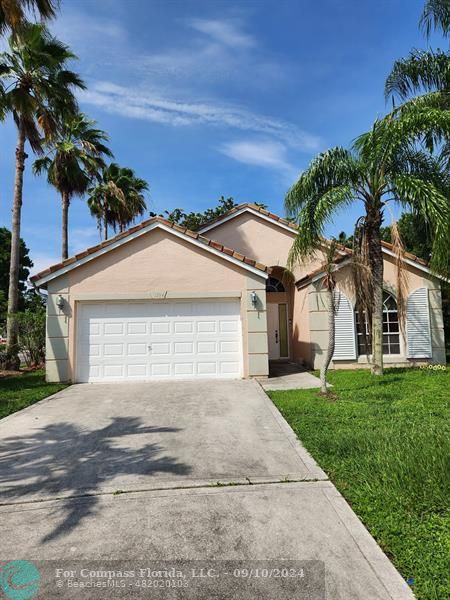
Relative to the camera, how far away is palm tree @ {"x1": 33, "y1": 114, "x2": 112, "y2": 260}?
59.4 feet

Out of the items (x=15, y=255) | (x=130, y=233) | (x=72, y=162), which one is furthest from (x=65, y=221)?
(x=130, y=233)

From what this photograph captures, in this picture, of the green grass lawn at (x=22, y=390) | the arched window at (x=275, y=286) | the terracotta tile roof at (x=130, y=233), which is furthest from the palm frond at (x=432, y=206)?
the green grass lawn at (x=22, y=390)

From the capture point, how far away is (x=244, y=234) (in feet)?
51.3

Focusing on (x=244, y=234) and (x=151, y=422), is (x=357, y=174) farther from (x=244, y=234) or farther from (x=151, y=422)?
(x=151, y=422)

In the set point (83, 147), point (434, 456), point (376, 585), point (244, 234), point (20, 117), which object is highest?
point (83, 147)

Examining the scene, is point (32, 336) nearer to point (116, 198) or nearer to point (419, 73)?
point (116, 198)

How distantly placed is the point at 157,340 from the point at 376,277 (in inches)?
267

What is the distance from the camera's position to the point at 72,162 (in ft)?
59.9

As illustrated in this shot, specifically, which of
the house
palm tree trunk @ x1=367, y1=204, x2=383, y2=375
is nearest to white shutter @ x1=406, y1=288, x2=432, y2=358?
palm tree trunk @ x1=367, y1=204, x2=383, y2=375

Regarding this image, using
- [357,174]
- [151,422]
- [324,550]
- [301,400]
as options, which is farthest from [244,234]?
[324,550]

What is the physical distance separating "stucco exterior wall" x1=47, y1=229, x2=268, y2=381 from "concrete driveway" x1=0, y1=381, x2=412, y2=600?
4.52 m

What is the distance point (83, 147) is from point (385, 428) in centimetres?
2041

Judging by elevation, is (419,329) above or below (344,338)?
above

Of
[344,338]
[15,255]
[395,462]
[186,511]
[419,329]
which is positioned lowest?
[186,511]
